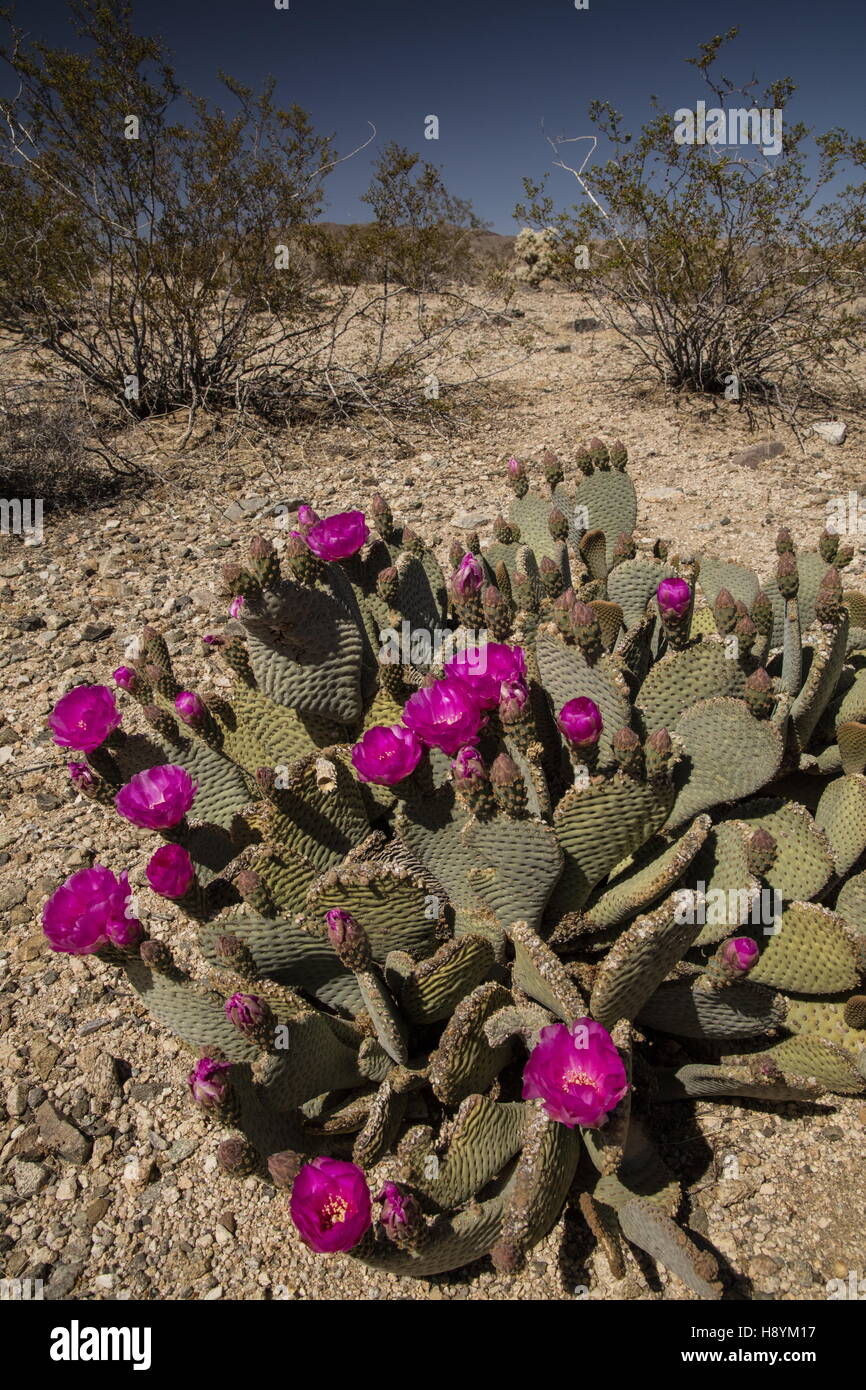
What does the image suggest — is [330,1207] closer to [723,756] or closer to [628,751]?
[628,751]

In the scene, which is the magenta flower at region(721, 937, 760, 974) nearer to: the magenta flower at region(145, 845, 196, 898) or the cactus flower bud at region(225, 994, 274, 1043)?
the cactus flower bud at region(225, 994, 274, 1043)

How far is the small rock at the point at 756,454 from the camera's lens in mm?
5434

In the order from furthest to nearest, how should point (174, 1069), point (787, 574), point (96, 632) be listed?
point (96, 632), point (174, 1069), point (787, 574)

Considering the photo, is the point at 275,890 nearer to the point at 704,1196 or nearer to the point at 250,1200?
the point at 250,1200

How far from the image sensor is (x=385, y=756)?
163 centimetres

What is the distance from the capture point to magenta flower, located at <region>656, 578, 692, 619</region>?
1.97m

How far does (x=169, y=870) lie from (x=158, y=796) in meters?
0.20

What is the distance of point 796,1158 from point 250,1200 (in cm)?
125

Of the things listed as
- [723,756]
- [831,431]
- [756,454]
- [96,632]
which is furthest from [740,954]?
[831,431]

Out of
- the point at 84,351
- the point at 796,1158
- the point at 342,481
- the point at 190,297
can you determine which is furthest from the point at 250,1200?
the point at 84,351

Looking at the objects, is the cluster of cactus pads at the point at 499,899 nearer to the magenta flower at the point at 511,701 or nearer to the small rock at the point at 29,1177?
the magenta flower at the point at 511,701

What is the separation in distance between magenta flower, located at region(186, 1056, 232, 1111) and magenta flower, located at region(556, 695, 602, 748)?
0.92 m

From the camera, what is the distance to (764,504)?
4859mm

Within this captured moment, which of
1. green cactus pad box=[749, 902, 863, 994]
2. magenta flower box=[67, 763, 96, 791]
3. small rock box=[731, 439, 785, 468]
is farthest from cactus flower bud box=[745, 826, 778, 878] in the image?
small rock box=[731, 439, 785, 468]
